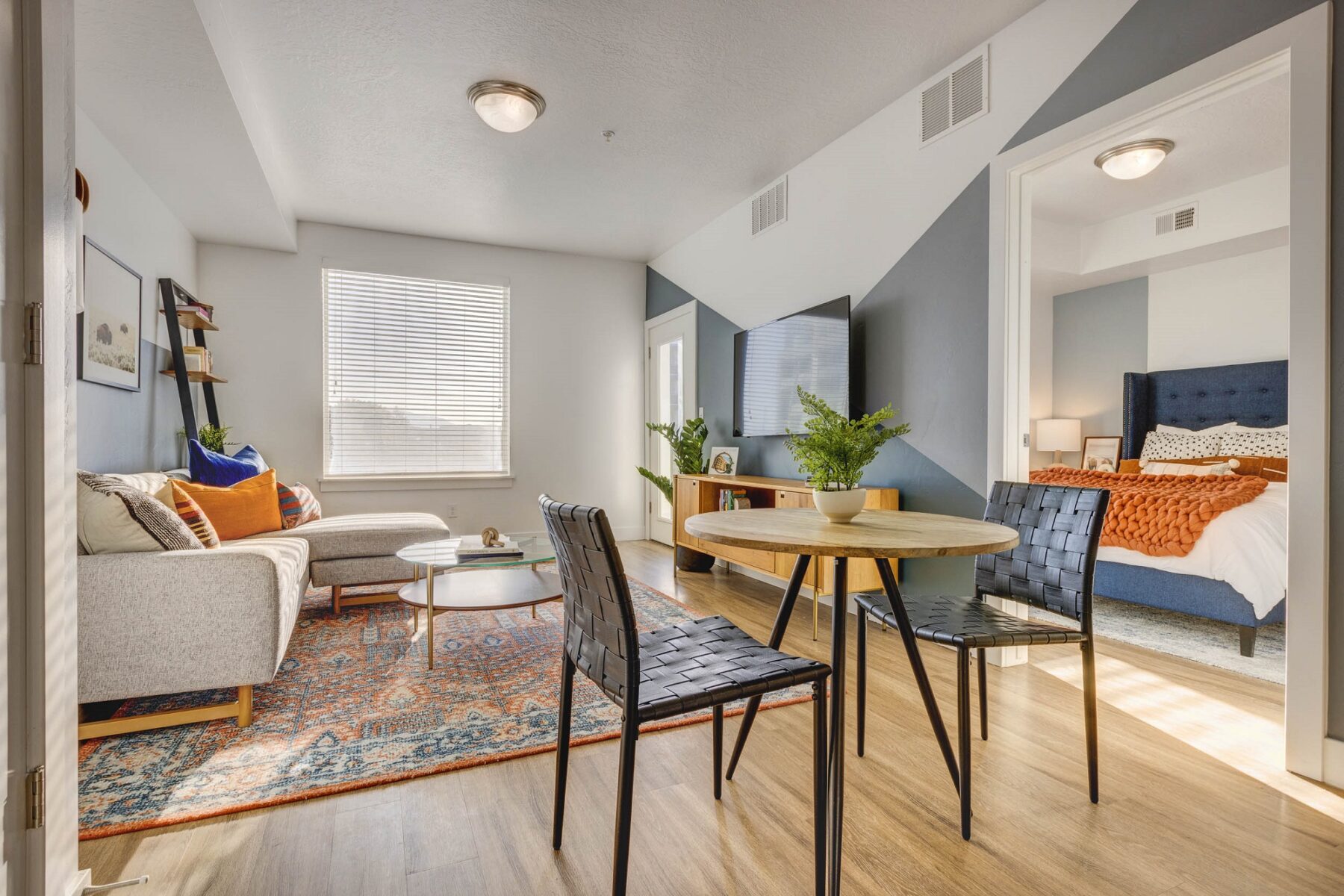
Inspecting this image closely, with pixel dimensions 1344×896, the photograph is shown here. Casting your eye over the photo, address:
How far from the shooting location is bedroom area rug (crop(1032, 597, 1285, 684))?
2.72 m

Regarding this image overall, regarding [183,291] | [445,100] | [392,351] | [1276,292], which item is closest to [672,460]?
[392,351]

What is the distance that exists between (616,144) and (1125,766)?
11.9 feet

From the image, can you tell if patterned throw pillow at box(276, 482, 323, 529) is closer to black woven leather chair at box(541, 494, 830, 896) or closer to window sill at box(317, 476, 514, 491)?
window sill at box(317, 476, 514, 491)

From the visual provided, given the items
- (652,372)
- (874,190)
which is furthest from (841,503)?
(652,372)

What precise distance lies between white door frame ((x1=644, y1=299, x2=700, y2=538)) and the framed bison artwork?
11.6ft

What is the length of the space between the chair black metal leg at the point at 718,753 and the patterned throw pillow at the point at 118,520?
175cm

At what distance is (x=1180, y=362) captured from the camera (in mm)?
5246

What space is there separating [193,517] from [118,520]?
67 cm

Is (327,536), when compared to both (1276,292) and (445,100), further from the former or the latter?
(1276,292)

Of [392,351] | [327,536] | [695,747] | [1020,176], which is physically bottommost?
[695,747]

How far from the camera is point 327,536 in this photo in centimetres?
349

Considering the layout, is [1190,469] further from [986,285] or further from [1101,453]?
[986,285]

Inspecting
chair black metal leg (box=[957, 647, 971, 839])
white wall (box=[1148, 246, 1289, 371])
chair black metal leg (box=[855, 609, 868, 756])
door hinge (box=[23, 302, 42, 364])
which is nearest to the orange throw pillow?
door hinge (box=[23, 302, 42, 364])

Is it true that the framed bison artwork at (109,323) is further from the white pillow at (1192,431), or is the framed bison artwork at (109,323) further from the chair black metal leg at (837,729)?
the white pillow at (1192,431)
